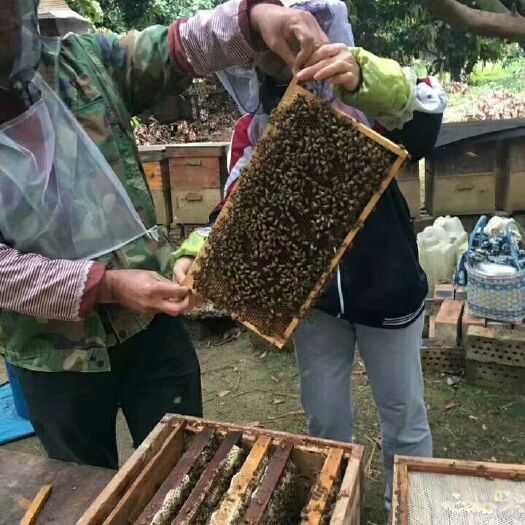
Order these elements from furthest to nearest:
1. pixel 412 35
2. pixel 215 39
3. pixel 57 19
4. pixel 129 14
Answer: pixel 129 14 < pixel 412 35 < pixel 57 19 < pixel 215 39

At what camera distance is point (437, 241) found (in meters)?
4.26

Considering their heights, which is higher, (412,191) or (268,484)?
(268,484)

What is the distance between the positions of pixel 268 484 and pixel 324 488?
0.42ft

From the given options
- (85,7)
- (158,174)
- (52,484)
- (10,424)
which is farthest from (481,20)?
(85,7)

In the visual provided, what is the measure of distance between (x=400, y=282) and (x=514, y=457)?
1.70 meters

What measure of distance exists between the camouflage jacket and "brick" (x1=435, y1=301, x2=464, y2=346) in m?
2.30

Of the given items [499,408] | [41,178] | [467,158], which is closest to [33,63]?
[41,178]

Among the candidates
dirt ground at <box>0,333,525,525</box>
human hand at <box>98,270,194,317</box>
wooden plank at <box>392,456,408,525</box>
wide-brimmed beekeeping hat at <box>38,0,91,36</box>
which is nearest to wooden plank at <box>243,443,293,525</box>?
wooden plank at <box>392,456,408,525</box>

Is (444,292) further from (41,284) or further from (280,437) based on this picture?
(41,284)

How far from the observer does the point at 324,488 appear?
1.33 m

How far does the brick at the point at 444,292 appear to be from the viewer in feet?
12.9

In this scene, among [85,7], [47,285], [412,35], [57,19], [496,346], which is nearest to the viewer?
[47,285]

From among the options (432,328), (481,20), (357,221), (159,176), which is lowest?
(432,328)

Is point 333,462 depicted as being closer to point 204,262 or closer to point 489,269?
point 204,262
